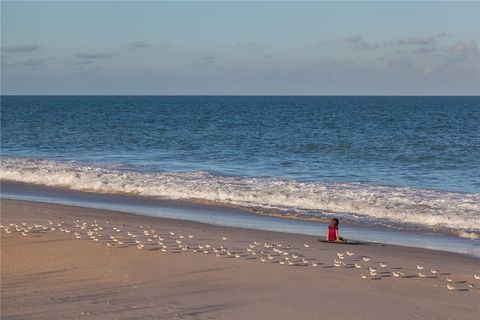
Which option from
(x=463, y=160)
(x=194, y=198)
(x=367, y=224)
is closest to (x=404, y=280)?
(x=367, y=224)

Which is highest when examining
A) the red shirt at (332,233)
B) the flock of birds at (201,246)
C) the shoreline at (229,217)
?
the red shirt at (332,233)

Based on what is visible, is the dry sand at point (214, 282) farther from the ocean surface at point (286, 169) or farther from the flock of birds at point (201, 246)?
the ocean surface at point (286, 169)

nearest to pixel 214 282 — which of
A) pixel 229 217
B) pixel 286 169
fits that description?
pixel 229 217

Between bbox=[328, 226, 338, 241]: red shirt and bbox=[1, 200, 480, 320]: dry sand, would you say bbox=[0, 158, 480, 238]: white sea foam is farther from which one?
bbox=[1, 200, 480, 320]: dry sand

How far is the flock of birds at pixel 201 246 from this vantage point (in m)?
12.5

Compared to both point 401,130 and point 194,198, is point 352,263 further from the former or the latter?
point 401,130

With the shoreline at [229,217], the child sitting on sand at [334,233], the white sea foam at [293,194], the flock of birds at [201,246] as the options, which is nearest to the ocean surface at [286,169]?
the white sea foam at [293,194]

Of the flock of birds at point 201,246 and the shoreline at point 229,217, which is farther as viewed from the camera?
the shoreline at point 229,217

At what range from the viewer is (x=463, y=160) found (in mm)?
34562

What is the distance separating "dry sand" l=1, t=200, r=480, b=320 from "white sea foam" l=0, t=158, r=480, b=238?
422 cm

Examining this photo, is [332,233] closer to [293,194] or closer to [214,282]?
[214,282]

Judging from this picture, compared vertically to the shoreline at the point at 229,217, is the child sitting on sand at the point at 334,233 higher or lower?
higher

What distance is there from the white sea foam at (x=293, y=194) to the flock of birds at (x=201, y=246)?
4.79 meters

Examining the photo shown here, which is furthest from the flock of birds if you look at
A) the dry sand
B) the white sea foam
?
the white sea foam
